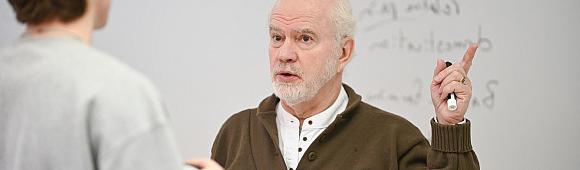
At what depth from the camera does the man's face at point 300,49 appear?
1835 mm

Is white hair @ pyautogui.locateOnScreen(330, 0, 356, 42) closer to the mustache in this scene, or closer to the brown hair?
the mustache

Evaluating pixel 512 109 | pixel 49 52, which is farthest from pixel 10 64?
pixel 512 109

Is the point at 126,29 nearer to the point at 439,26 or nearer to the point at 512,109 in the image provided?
the point at 439,26

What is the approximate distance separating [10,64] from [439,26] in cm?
193

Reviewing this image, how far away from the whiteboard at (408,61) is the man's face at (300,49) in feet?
2.35

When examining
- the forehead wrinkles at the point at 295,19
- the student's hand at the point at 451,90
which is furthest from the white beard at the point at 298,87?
the student's hand at the point at 451,90

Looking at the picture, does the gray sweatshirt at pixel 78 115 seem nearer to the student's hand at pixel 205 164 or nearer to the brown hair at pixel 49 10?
the brown hair at pixel 49 10

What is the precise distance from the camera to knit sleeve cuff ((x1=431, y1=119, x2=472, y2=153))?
1630 millimetres

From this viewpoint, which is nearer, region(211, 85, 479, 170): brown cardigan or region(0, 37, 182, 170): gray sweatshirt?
region(0, 37, 182, 170): gray sweatshirt

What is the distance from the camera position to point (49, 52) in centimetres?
92

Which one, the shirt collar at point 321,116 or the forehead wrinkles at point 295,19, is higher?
the forehead wrinkles at point 295,19

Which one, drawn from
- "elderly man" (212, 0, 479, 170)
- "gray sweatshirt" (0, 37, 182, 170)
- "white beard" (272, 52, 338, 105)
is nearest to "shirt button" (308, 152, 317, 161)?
"elderly man" (212, 0, 479, 170)

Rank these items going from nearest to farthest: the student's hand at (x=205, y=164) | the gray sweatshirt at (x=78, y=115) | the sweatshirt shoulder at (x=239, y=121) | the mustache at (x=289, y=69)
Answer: the gray sweatshirt at (x=78, y=115) → the student's hand at (x=205, y=164) → the mustache at (x=289, y=69) → the sweatshirt shoulder at (x=239, y=121)

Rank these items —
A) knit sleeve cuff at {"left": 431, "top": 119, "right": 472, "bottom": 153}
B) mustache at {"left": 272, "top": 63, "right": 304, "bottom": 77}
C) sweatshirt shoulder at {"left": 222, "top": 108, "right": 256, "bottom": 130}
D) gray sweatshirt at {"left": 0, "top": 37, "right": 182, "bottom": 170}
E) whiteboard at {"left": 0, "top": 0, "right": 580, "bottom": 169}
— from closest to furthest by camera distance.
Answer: gray sweatshirt at {"left": 0, "top": 37, "right": 182, "bottom": 170}, knit sleeve cuff at {"left": 431, "top": 119, "right": 472, "bottom": 153}, mustache at {"left": 272, "top": 63, "right": 304, "bottom": 77}, sweatshirt shoulder at {"left": 222, "top": 108, "right": 256, "bottom": 130}, whiteboard at {"left": 0, "top": 0, "right": 580, "bottom": 169}
